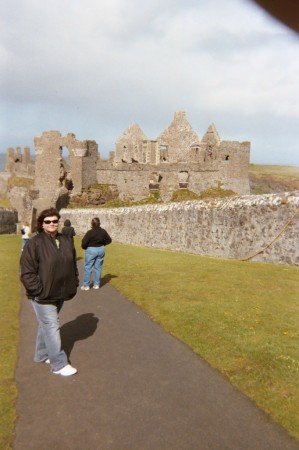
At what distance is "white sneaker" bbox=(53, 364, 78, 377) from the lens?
A: 6.13 metres

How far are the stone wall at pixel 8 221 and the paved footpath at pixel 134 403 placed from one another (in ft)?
101

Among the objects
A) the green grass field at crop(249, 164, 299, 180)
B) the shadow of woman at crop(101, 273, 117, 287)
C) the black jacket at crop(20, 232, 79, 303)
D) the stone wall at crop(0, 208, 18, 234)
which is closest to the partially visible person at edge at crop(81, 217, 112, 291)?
the shadow of woman at crop(101, 273, 117, 287)

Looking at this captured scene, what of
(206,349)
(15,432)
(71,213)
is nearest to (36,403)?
Answer: (15,432)

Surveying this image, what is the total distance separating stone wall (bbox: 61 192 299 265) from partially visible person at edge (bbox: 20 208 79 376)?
32.7ft

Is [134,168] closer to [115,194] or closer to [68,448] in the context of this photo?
[115,194]

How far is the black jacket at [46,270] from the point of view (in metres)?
6.07

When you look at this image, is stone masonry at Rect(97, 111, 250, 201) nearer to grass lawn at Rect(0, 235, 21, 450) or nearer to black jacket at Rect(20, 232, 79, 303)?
grass lawn at Rect(0, 235, 21, 450)

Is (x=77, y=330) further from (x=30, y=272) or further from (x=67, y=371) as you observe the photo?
(x=30, y=272)

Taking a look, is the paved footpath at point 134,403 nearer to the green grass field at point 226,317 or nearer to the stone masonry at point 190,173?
the green grass field at point 226,317

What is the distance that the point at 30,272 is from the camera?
6070 millimetres

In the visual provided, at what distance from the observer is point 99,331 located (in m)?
8.17

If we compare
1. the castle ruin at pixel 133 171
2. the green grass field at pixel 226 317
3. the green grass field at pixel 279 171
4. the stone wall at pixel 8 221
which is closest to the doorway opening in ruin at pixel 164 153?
the castle ruin at pixel 133 171

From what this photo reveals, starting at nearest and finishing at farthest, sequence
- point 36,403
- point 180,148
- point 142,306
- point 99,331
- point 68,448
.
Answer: point 68,448 < point 36,403 < point 99,331 < point 142,306 < point 180,148

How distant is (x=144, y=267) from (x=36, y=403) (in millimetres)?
10083
